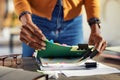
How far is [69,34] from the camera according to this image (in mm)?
1477

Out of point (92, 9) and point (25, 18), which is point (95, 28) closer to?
point (92, 9)

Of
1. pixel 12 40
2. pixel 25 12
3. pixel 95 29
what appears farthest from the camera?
pixel 12 40

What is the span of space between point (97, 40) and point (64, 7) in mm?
269

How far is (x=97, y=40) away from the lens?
130cm

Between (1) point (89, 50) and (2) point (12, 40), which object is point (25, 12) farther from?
(2) point (12, 40)

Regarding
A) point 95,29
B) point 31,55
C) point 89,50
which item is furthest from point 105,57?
point 31,55

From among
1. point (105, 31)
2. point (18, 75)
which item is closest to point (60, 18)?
point (18, 75)

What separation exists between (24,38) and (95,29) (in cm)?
44

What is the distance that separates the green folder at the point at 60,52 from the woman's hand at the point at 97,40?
10 centimetres

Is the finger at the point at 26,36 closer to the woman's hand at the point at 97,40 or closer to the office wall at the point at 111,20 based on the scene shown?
the woman's hand at the point at 97,40

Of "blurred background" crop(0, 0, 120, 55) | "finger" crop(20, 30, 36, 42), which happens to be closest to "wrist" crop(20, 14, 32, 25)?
"finger" crop(20, 30, 36, 42)

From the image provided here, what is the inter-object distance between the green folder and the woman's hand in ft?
0.34

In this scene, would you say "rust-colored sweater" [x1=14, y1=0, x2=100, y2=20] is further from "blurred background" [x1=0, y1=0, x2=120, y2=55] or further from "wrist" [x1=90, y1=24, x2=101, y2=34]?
"blurred background" [x1=0, y1=0, x2=120, y2=55]

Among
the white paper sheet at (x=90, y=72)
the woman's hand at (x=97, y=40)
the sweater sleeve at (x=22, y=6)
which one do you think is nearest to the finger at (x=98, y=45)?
the woman's hand at (x=97, y=40)
